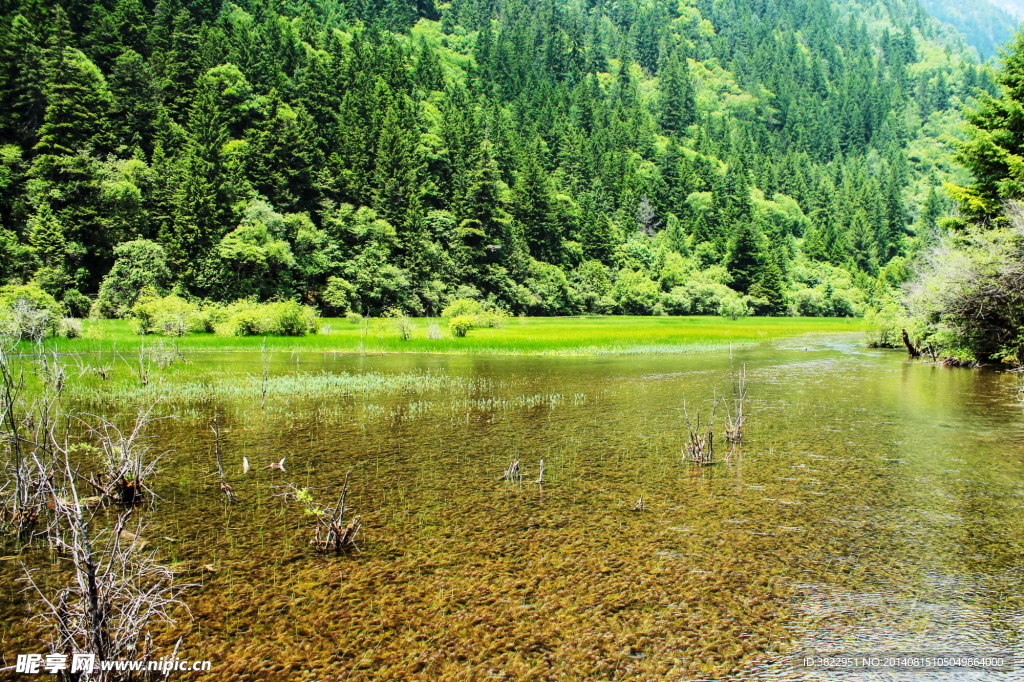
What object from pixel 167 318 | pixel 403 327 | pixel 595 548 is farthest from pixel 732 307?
pixel 595 548

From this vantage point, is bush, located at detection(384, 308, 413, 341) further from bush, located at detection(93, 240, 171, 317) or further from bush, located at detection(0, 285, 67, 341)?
bush, located at detection(93, 240, 171, 317)

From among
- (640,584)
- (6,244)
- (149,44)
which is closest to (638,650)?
(640,584)

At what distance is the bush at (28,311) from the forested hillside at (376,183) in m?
13.2

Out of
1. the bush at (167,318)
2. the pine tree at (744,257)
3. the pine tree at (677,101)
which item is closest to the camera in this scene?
the bush at (167,318)

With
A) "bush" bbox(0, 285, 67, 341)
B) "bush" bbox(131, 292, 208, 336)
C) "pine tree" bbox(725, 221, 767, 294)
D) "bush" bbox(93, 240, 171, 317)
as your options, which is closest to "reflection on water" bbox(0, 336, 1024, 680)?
"bush" bbox(0, 285, 67, 341)

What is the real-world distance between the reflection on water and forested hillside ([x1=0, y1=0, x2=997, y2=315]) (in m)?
56.9

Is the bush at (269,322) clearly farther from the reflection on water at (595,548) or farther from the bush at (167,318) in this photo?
the reflection on water at (595,548)

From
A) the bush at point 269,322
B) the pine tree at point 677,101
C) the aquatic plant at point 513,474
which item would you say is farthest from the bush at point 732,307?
the aquatic plant at point 513,474

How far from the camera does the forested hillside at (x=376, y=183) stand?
68.1 metres

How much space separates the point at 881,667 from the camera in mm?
6543

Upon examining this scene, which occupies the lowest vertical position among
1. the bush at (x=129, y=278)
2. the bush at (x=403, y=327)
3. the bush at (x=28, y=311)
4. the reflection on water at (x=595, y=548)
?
the reflection on water at (x=595, y=548)

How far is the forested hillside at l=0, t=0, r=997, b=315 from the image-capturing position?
68125mm

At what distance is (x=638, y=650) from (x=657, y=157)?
495 feet

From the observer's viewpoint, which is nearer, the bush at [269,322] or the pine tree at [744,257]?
the bush at [269,322]
